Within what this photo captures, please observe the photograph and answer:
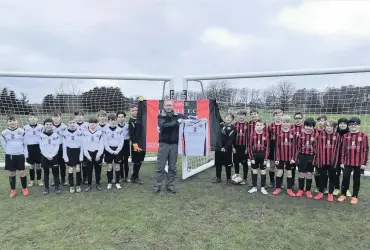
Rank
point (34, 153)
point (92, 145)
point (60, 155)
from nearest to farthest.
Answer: point (92, 145) → point (60, 155) → point (34, 153)

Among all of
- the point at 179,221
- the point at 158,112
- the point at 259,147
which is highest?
the point at 158,112

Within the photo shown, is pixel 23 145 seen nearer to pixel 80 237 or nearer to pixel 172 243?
pixel 80 237

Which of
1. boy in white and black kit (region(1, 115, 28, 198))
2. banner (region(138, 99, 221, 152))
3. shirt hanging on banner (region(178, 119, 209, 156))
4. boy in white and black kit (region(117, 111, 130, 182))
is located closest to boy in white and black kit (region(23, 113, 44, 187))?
boy in white and black kit (region(1, 115, 28, 198))

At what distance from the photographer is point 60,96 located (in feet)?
25.8

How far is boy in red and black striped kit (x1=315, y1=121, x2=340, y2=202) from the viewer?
5.10m

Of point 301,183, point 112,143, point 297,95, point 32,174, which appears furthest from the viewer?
point 297,95

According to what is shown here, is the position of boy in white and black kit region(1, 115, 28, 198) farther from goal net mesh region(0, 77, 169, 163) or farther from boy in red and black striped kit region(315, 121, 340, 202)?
boy in red and black striped kit region(315, 121, 340, 202)

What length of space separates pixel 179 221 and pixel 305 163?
2.57 m

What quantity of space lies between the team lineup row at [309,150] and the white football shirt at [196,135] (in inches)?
24.0

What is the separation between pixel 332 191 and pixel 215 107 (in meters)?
2.75

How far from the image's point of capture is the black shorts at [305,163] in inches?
206

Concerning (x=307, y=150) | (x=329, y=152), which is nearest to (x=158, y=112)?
(x=307, y=150)

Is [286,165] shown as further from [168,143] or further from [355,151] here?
[168,143]

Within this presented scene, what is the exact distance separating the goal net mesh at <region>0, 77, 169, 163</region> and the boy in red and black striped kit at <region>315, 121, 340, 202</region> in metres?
→ 3.80
